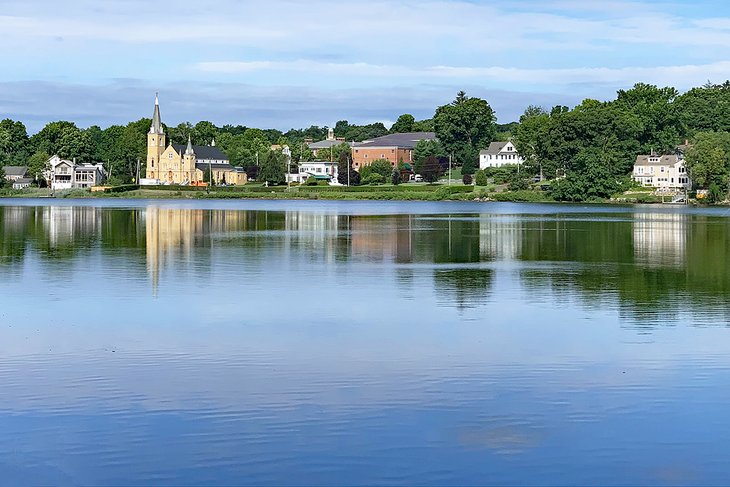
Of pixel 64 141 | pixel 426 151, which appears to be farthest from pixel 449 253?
pixel 64 141

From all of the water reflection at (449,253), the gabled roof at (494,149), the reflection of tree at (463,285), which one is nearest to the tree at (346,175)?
the gabled roof at (494,149)

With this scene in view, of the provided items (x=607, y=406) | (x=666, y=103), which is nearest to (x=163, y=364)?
(x=607, y=406)

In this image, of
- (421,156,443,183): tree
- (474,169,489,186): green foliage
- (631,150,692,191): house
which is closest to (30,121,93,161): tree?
(421,156,443,183): tree

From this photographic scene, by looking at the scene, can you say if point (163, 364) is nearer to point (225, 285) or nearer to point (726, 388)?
point (726, 388)

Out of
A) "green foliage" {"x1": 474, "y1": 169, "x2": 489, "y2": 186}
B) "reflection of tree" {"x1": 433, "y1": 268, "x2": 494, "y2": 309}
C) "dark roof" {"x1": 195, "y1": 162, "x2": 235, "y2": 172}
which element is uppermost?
"dark roof" {"x1": 195, "y1": 162, "x2": 235, "y2": 172}

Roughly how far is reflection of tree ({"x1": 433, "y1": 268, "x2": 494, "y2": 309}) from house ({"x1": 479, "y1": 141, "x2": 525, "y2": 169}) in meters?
115

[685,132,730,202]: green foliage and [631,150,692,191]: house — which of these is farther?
[631,150,692,191]: house

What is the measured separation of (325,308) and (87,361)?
22.3 ft

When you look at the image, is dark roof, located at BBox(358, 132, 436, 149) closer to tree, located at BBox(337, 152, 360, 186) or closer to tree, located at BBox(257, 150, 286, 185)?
tree, located at BBox(337, 152, 360, 186)

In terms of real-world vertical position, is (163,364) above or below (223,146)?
below

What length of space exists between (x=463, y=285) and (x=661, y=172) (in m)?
102

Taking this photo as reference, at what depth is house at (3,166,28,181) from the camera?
144438mm

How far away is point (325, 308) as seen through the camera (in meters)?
21.3

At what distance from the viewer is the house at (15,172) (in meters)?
144
